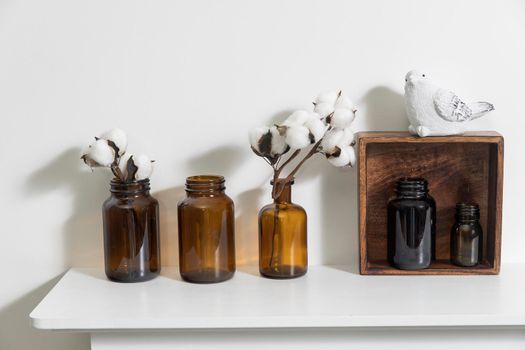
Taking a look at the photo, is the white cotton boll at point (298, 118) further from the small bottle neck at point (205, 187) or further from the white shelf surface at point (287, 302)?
the white shelf surface at point (287, 302)

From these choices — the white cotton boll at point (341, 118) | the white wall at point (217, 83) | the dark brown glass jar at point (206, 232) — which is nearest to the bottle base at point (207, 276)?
the dark brown glass jar at point (206, 232)

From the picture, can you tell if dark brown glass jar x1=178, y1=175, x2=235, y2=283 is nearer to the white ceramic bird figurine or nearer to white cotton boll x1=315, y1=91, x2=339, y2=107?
white cotton boll x1=315, y1=91, x2=339, y2=107

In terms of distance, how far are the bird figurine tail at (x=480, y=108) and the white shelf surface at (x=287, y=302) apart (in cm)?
30

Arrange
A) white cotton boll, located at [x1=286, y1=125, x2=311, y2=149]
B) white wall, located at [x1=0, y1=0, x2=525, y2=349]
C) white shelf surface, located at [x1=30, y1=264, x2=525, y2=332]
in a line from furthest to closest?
white wall, located at [x1=0, y1=0, x2=525, y2=349], white cotton boll, located at [x1=286, y1=125, x2=311, y2=149], white shelf surface, located at [x1=30, y1=264, x2=525, y2=332]

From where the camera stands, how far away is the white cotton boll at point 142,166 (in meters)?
1.38

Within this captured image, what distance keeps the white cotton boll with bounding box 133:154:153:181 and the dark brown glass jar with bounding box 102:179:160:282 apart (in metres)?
0.01

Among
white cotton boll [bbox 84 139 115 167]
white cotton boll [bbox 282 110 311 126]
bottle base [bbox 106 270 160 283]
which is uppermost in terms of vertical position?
white cotton boll [bbox 282 110 311 126]

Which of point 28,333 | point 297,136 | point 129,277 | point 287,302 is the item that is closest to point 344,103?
point 297,136

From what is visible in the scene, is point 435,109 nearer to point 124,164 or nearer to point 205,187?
point 205,187

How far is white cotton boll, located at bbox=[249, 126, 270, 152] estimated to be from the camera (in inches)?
53.1

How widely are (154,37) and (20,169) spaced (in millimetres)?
372

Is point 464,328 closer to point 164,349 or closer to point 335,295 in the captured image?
point 335,295

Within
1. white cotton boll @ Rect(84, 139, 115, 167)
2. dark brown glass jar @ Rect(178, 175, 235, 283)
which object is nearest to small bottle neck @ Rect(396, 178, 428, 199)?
dark brown glass jar @ Rect(178, 175, 235, 283)

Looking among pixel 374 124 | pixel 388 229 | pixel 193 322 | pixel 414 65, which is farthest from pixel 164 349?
pixel 414 65
